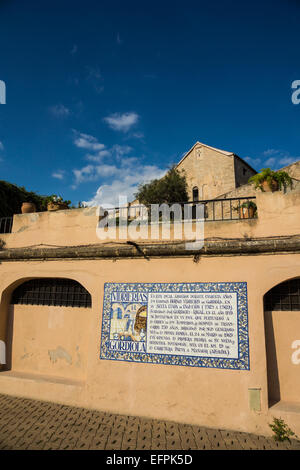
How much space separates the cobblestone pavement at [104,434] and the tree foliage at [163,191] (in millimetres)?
20873

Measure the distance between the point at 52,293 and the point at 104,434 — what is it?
3838 mm

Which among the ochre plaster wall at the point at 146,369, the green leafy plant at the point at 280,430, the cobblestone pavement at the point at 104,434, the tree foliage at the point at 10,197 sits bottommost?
the cobblestone pavement at the point at 104,434

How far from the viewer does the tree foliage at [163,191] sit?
84.6ft

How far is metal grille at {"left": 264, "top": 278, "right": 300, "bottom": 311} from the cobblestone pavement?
7.95 feet

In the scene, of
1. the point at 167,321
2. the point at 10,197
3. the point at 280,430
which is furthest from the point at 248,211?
the point at 10,197

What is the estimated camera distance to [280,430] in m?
5.04

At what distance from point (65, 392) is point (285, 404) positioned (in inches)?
192

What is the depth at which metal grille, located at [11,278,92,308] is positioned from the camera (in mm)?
7410

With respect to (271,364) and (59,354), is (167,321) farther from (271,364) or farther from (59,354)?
(59,354)

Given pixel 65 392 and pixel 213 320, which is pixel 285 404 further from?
pixel 65 392

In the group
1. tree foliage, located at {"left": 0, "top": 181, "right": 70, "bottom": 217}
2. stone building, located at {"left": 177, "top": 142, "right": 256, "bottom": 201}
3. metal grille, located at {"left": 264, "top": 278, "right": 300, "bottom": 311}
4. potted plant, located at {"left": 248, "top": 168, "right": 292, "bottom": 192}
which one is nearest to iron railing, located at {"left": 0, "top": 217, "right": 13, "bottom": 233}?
tree foliage, located at {"left": 0, "top": 181, "right": 70, "bottom": 217}

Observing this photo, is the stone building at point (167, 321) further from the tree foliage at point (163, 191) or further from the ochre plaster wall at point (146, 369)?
the tree foliage at point (163, 191)

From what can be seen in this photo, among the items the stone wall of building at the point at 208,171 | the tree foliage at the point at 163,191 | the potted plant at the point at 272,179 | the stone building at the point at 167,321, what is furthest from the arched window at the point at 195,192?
the stone building at the point at 167,321
